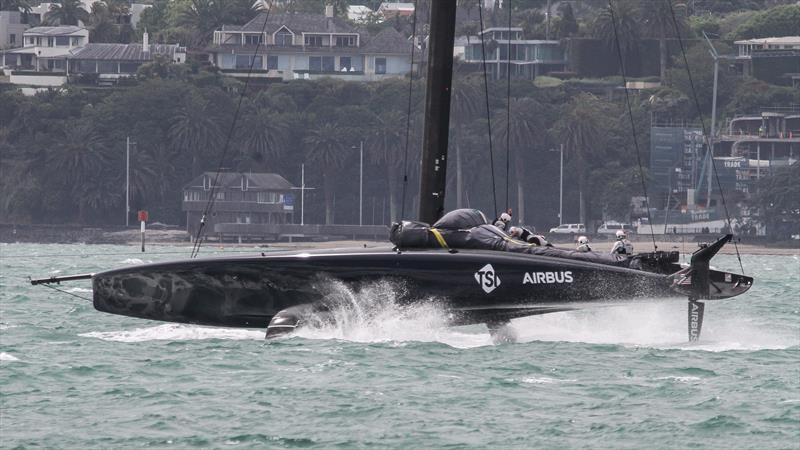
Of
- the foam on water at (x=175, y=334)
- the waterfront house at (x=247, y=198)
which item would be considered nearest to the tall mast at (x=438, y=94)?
the foam on water at (x=175, y=334)

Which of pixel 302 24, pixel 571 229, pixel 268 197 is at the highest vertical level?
pixel 302 24

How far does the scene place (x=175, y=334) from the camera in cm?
2344

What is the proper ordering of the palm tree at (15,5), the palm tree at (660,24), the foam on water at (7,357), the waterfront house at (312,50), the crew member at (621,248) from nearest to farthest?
1. the foam on water at (7,357)
2. the crew member at (621,248)
3. the palm tree at (660,24)
4. the waterfront house at (312,50)
5. the palm tree at (15,5)

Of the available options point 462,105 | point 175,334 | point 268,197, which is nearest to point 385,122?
point 462,105

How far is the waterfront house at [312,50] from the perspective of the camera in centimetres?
13988

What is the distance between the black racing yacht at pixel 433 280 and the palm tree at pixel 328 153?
→ 9453cm

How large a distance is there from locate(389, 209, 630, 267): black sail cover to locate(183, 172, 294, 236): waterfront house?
9275 cm

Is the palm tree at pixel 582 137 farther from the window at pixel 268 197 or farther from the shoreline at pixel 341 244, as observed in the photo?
the window at pixel 268 197

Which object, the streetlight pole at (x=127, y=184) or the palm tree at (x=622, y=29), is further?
the palm tree at (x=622, y=29)

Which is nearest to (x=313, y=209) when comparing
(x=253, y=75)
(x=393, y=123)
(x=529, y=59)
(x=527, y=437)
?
(x=393, y=123)

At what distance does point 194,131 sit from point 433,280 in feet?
319

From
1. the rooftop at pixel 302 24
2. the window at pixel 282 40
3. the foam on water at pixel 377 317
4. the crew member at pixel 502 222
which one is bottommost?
the foam on water at pixel 377 317

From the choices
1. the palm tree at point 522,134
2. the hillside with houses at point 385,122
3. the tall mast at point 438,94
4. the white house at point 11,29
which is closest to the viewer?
the tall mast at point 438,94

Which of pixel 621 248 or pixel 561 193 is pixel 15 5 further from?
pixel 621 248
